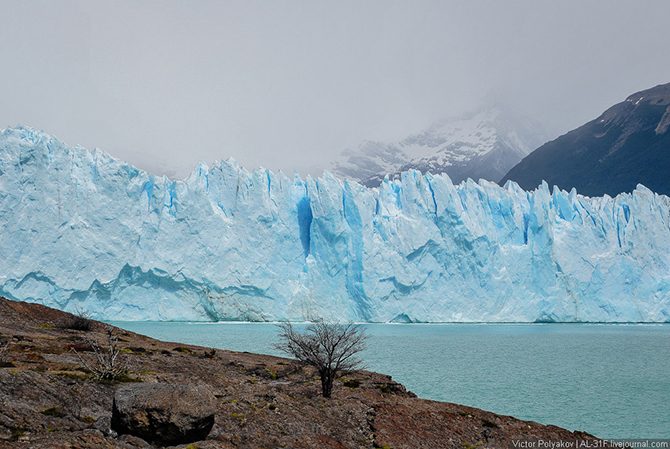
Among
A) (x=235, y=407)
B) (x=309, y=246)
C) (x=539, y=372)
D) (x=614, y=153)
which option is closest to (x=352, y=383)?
(x=235, y=407)

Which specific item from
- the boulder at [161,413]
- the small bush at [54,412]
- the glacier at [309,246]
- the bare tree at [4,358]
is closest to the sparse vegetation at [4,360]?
the bare tree at [4,358]

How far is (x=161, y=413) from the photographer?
7.38 m

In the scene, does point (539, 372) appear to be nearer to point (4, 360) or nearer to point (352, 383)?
point (352, 383)

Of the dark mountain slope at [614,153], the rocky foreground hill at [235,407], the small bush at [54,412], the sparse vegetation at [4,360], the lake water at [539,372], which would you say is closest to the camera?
the rocky foreground hill at [235,407]

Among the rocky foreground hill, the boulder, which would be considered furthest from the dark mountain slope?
the boulder

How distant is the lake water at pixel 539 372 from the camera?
16.1 m

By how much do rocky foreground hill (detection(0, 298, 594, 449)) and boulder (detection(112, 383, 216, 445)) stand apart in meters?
0.05

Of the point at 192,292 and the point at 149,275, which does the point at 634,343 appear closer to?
the point at 192,292

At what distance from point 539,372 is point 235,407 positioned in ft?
56.1

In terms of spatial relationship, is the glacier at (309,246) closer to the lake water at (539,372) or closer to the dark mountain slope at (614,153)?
the lake water at (539,372)

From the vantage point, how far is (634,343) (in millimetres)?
36188

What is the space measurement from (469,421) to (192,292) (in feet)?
118

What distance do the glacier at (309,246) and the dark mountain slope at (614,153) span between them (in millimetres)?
49959

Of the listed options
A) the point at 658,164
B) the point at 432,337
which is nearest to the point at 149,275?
the point at 432,337
